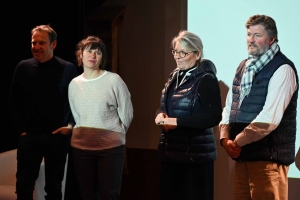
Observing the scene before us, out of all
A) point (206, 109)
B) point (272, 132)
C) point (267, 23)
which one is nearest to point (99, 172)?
point (206, 109)

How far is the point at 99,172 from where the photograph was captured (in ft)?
11.3

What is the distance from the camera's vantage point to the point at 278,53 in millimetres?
3092

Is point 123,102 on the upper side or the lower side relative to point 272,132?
upper

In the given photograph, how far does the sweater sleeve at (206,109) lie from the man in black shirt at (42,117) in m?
1.00

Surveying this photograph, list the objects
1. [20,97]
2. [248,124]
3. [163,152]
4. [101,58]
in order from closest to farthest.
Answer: [248,124] < [163,152] < [101,58] < [20,97]

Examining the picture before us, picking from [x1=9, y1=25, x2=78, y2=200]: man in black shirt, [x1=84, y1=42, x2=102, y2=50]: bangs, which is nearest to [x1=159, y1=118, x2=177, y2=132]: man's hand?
[x1=84, y1=42, x2=102, y2=50]: bangs

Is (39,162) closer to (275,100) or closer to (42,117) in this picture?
(42,117)

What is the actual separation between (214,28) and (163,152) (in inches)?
42.9

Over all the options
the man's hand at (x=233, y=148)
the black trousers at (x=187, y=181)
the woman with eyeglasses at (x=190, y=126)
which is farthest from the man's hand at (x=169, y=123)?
the man's hand at (x=233, y=148)

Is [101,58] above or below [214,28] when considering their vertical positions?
below

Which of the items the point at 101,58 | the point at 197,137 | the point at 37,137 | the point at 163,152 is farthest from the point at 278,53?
the point at 37,137

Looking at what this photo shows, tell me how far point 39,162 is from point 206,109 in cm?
135

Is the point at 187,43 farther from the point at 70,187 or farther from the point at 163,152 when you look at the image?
the point at 70,187

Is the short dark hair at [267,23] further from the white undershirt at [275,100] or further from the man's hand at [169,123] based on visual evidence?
the man's hand at [169,123]
